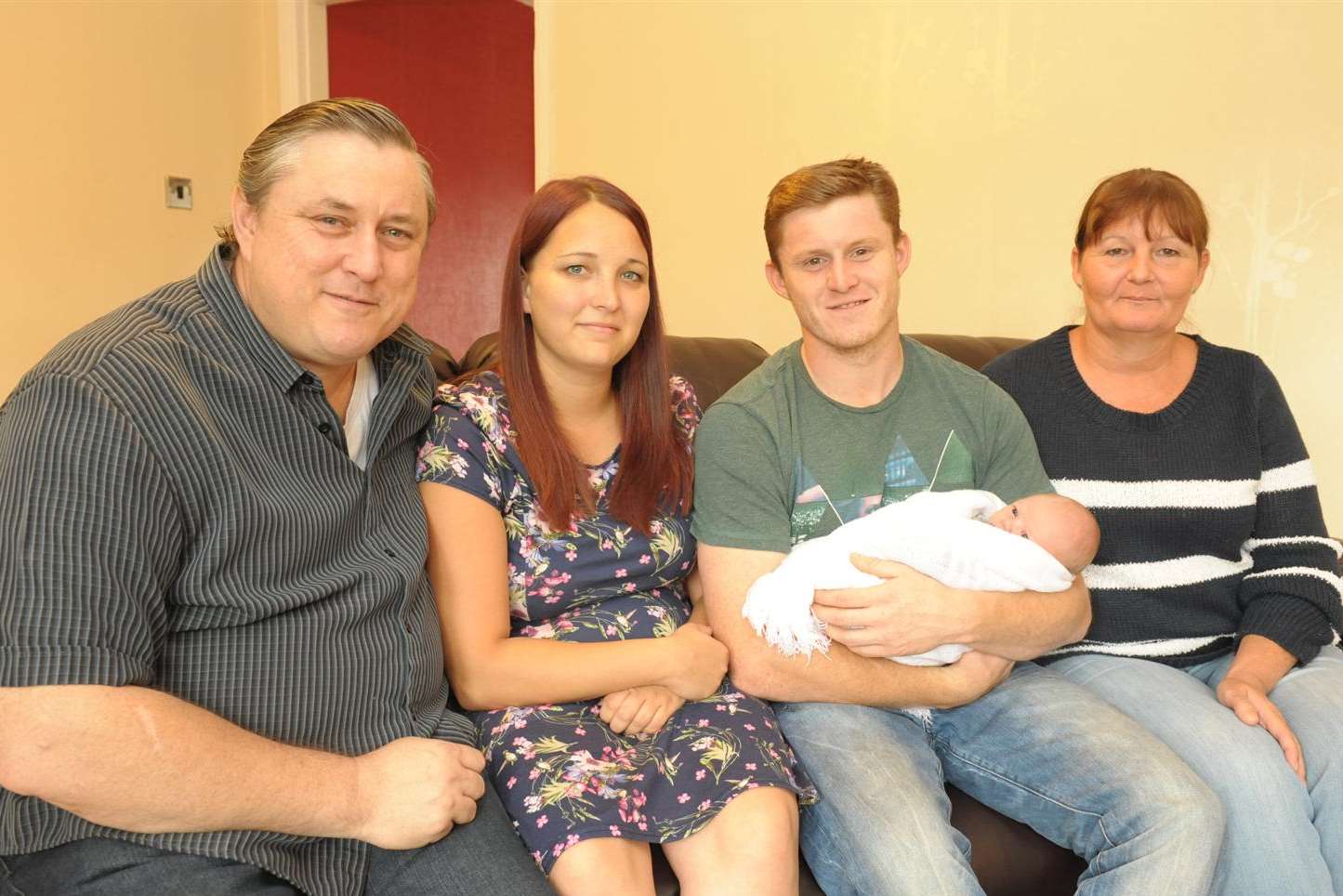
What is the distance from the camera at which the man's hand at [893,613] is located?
1.62 m

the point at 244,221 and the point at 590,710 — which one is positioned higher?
the point at 244,221

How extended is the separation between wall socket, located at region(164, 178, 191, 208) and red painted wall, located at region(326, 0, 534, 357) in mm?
1563

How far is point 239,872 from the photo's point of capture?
1.22 metres

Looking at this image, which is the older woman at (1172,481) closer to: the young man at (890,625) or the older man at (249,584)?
the young man at (890,625)

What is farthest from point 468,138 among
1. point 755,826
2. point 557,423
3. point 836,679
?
point 755,826

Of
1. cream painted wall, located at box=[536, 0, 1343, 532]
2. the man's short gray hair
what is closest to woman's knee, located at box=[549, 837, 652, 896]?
the man's short gray hair

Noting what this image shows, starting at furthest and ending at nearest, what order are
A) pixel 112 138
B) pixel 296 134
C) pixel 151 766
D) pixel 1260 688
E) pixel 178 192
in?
1. pixel 178 192
2. pixel 112 138
3. pixel 1260 688
4. pixel 296 134
5. pixel 151 766

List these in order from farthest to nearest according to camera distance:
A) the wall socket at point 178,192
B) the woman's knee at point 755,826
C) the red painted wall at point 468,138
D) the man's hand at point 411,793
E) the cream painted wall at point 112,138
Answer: the red painted wall at point 468,138 < the wall socket at point 178,192 < the cream painted wall at point 112,138 < the woman's knee at point 755,826 < the man's hand at point 411,793

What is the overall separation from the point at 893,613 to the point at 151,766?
1001 millimetres

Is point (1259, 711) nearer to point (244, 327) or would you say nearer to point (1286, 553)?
point (1286, 553)

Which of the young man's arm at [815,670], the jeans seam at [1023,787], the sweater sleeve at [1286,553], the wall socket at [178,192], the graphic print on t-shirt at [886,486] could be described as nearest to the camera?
the jeans seam at [1023,787]

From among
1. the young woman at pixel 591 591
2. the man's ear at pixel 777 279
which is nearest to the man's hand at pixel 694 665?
the young woman at pixel 591 591

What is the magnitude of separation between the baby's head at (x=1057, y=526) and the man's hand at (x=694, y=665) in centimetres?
51

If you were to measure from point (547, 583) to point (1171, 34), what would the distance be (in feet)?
8.18
